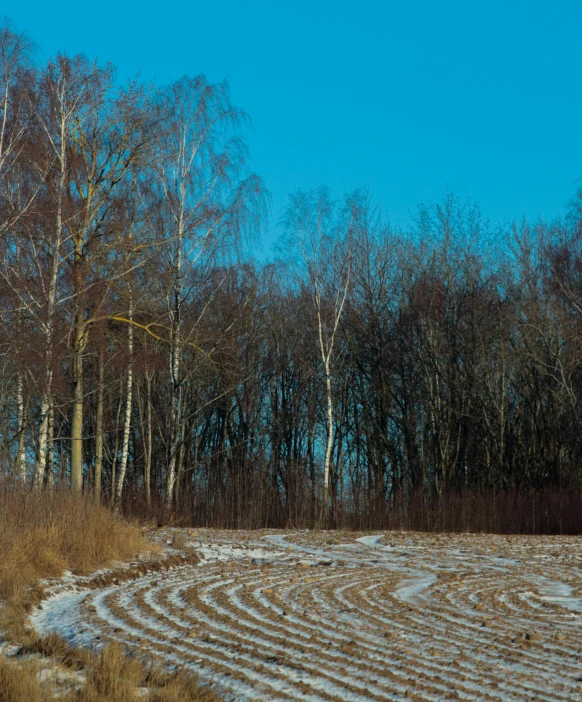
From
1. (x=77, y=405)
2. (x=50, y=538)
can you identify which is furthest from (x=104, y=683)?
(x=77, y=405)

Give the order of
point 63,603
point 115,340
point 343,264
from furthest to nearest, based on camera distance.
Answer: point 343,264 → point 115,340 → point 63,603

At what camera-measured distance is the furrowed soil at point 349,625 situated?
5121mm

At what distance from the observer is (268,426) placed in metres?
33.8

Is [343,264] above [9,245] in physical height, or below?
above

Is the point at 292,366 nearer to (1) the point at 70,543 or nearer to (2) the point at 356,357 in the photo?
(2) the point at 356,357

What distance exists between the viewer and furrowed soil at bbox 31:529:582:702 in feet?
16.8

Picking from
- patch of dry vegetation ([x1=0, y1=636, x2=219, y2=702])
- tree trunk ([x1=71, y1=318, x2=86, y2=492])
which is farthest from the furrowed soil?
tree trunk ([x1=71, y1=318, x2=86, y2=492])

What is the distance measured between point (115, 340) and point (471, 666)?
1722cm

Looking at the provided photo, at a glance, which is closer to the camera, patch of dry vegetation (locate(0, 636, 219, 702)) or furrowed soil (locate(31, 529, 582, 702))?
patch of dry vegetation (locate(0, 636, 219, 702))

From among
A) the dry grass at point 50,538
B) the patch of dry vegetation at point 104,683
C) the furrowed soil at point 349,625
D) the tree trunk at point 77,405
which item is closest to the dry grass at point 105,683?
the patch of dry vegetation at point 104,683

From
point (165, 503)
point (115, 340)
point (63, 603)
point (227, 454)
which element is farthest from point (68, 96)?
point (227, 454)

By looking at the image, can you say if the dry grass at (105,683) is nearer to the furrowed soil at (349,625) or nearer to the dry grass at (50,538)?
the furrowed soil at (349,625)

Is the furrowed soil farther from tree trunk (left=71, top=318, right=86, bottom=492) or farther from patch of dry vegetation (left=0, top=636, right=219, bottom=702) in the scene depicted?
tree trunk (left=71, top=318, right=86, bottom=492)

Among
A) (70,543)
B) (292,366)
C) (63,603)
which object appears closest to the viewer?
(63,603)
